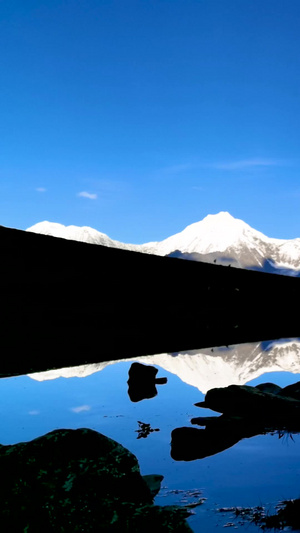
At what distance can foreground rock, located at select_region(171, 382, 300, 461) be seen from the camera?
10180 millimetres

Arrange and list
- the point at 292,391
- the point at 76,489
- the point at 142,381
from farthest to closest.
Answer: the point at 142,381 → the point at 292,391 → the point at 76,489

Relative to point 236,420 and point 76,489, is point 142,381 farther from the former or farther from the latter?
point 76,489

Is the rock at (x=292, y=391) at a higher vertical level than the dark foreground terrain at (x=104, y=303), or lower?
lower

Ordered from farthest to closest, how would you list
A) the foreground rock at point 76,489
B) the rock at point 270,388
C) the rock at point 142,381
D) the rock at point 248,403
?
the rock at point 142,381 → the rock at point 270,388 → the rock at point 248,403 → the foreground rock at point 76,489

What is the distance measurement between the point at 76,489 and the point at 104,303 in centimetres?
284

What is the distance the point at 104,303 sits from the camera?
2447mm

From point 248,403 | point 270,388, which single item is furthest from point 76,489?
point 270,388

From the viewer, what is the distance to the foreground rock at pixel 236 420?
10180 millimetres

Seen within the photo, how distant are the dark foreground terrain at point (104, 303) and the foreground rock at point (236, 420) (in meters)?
6.94

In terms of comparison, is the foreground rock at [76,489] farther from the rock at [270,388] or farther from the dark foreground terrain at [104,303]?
the rock at [270,388]

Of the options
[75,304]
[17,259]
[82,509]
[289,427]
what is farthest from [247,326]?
[289,427]

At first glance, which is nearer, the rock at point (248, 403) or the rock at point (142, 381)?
the rock at point (248, 403)

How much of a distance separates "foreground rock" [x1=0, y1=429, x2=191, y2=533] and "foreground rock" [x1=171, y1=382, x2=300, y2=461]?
4323mm

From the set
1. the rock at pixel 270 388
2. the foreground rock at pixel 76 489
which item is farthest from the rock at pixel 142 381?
the foreground rock at pixel 76 489
